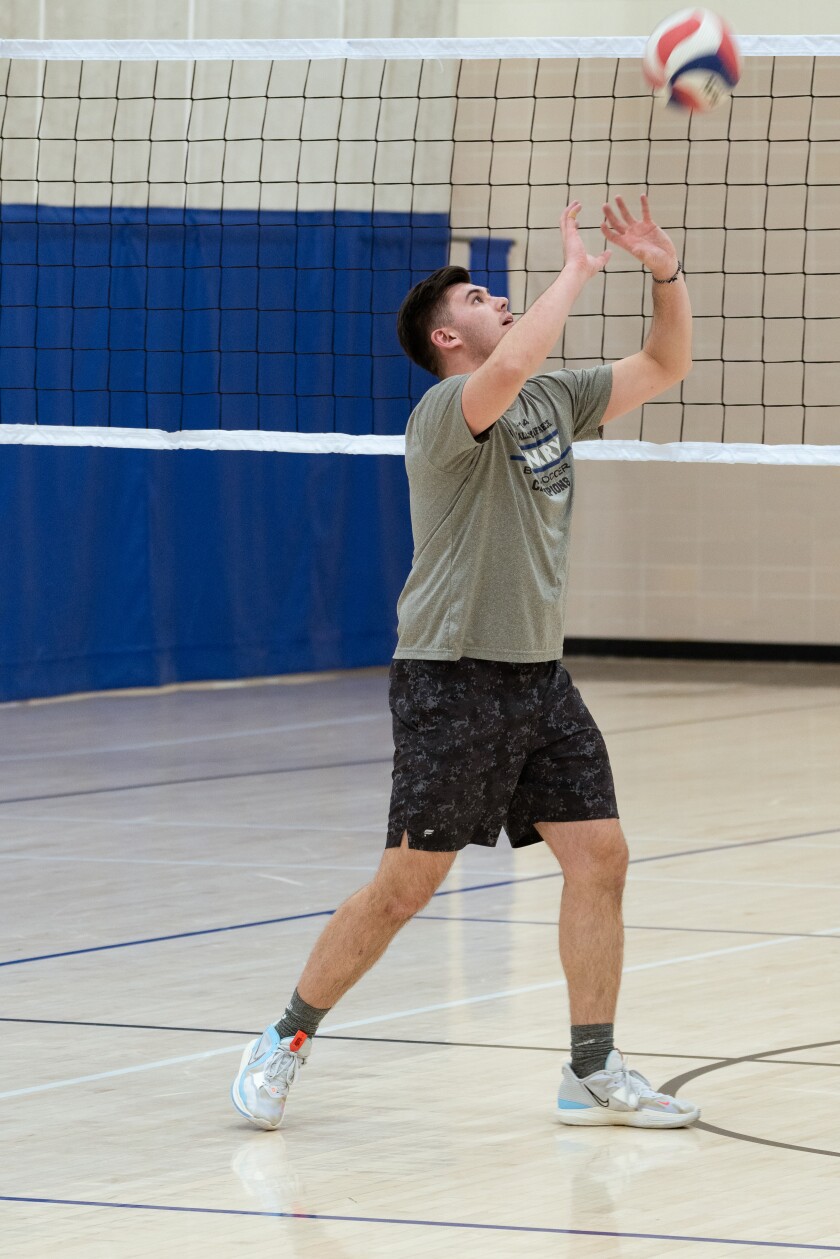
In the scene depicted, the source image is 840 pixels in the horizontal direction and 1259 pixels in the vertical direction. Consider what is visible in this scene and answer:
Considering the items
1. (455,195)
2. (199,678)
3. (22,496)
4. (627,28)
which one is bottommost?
(199,678)

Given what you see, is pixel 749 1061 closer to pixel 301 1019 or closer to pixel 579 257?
pixel 301 1019

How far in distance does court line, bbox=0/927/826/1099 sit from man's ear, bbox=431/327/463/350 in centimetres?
139

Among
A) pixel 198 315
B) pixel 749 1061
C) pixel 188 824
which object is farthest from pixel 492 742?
pixel 198 315

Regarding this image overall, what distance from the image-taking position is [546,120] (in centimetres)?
1270

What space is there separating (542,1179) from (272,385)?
329 inches

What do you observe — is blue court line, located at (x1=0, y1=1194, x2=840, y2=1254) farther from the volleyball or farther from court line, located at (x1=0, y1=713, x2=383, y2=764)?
court line, located at (x1=0, y1=713, x2=383, y2=764)

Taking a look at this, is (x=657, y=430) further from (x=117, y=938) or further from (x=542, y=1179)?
(x=542, y=1179)

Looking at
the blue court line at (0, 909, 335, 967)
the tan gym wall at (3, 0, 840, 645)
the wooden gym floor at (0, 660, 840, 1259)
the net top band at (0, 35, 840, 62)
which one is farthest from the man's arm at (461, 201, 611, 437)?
the tan gym wall at (3, 0, 840, 645)

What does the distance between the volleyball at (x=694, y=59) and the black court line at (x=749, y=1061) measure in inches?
82.7

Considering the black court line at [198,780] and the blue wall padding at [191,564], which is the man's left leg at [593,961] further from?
the blue wall padding at [191,564]

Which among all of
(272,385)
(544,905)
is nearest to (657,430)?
(272,385)

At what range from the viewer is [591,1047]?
148 inches

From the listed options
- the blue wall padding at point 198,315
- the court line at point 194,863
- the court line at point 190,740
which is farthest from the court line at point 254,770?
the blue wall padding at point 198,315

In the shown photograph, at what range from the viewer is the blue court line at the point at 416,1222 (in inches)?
121
